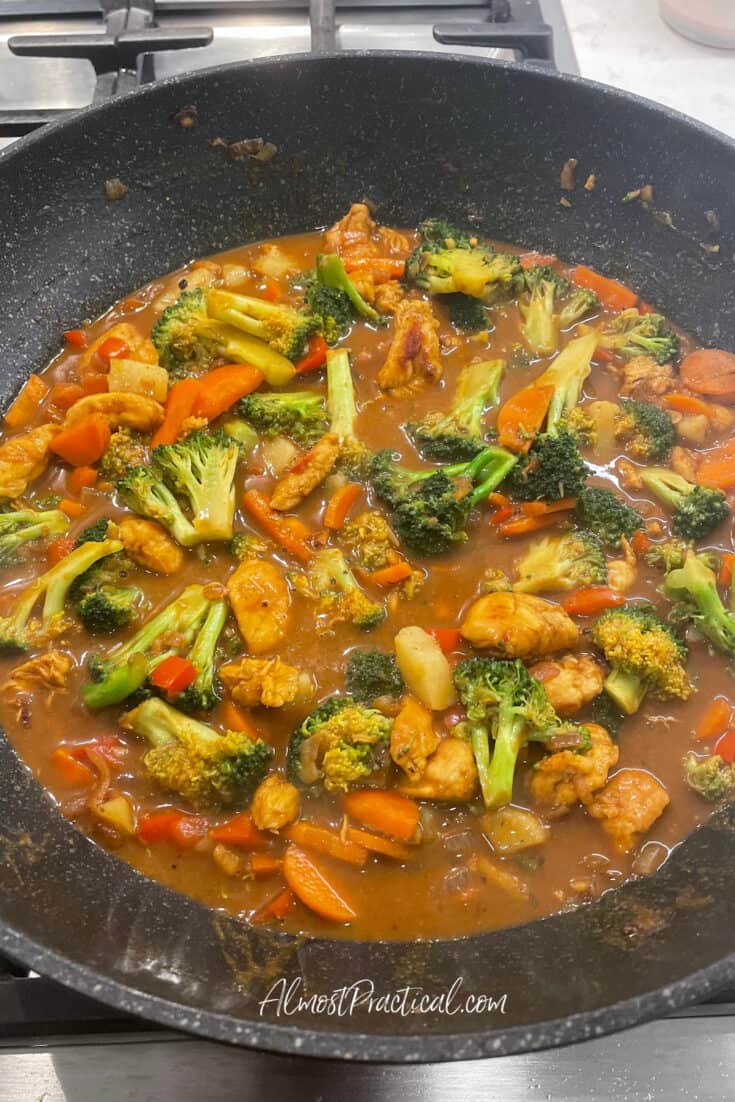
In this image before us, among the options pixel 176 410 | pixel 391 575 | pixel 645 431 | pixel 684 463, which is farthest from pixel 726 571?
pixel 176 410

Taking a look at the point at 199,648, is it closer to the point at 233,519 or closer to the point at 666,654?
the point at 233,519

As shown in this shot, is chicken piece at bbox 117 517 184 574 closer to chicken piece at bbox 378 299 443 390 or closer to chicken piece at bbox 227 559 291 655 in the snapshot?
chicken piece at bbox 227 559 291 655

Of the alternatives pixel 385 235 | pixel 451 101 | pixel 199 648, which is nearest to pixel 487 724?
pixel 199 648

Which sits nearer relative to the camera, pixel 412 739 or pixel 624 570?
pixel 412 739

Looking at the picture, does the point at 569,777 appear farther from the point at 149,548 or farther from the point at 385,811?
the point at 149,548

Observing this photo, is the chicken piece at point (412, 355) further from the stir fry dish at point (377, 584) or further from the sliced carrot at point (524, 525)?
the sliced carrot at point (524, 525)

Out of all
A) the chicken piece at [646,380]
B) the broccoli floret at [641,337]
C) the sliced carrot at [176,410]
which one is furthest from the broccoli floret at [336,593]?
the broccoli floret at [641,337]
